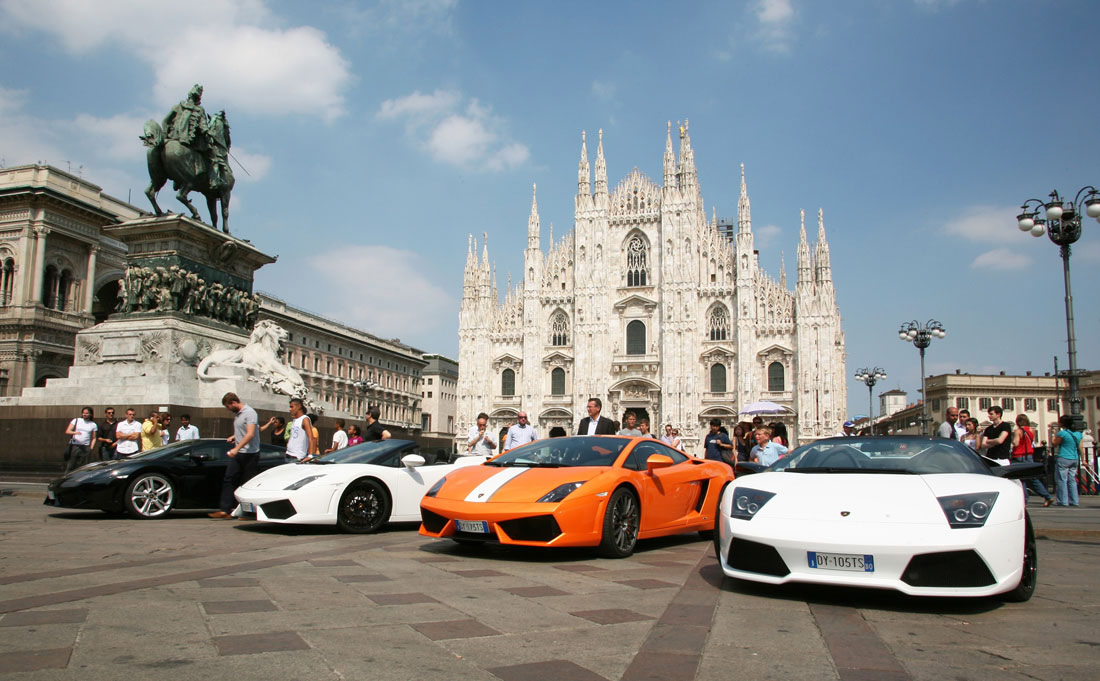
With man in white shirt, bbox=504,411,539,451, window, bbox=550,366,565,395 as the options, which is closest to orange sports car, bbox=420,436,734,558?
man in white shirt, bbox=504,411,539,451

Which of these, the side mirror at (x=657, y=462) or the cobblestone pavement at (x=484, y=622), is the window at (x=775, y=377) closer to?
the cobblestone pavement at (x=484, y=622)

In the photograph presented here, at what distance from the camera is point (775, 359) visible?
158 feet

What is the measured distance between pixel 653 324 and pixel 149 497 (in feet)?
141

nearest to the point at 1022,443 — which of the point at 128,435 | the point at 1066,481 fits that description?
the point at 1066,481

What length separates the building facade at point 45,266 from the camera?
123ft

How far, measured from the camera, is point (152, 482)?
923 centimetres

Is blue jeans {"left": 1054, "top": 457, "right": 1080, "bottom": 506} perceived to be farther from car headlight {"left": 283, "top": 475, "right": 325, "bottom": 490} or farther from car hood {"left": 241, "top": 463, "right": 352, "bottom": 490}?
car headlight {"left": 283, "top": 475, "right": 325, "bottom": 490}

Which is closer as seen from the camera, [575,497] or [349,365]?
[575,497]

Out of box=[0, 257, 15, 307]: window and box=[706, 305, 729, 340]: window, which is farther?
box=[706, 305, 729, 340]: window

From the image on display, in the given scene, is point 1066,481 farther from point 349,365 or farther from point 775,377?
point 349,365

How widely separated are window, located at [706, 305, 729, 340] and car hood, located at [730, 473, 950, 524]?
4512 cm

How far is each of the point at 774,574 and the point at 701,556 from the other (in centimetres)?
239

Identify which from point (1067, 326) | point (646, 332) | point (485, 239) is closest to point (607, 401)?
point (646, 332)

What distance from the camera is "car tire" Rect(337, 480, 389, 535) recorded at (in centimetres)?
814
